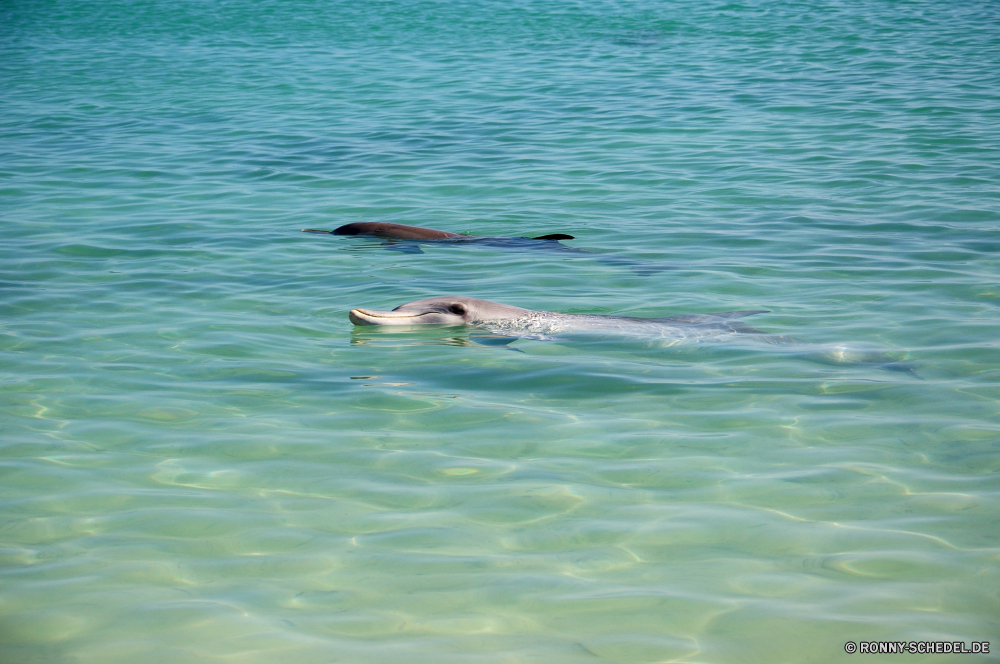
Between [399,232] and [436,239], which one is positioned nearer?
[436,239]

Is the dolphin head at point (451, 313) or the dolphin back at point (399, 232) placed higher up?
the dolphin head at point (451, 313)

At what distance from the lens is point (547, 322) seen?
24.2 ft

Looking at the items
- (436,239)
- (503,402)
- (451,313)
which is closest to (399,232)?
(436,239)

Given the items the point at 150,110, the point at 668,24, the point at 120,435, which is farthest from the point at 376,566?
the point at 668,24

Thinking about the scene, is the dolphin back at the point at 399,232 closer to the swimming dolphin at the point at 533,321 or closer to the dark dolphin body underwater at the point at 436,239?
the dark dolphin body underwater at the point at 436,239

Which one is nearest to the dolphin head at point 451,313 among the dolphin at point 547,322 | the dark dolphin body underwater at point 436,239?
→ the dolphin at point 547,322

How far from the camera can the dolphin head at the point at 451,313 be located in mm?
7355

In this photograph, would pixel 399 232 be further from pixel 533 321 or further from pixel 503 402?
pixel 503 402

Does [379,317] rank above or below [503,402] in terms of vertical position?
above

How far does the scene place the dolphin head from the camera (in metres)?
7.36

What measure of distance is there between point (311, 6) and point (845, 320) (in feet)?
105

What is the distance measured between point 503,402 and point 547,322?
1.57 m

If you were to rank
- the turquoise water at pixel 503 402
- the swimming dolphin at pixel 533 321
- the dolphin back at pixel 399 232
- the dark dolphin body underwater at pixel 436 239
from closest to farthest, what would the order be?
the turquoise water at pixel 503 402 < the swimming dolphin at pixel 533 321 < the dark dolphin body underwater at pixel 436 239 < the dolphin back at pixel 399 232

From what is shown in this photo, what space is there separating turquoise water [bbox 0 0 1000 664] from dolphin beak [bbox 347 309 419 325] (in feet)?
0.48
